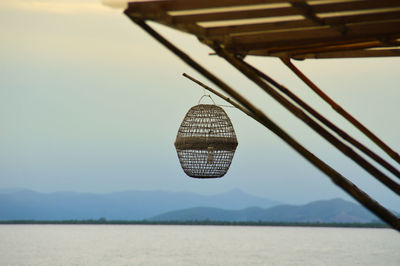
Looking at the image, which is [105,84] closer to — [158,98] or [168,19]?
[158,98]

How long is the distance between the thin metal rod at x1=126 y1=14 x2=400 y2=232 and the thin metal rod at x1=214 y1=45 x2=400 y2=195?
104 millimetres

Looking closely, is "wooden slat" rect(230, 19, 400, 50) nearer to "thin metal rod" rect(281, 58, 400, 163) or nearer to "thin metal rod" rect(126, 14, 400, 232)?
"thin metal rod" rect(126, 14, 400, 232)

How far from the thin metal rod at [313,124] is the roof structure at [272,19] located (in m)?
0.07

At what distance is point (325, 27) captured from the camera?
2.94 m

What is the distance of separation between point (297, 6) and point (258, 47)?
573mm

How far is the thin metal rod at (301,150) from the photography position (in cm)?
282

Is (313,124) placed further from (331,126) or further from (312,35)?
(331,126)

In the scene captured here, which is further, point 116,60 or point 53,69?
point 53,69

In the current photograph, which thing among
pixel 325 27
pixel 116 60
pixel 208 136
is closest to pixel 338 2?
pixel 325 27

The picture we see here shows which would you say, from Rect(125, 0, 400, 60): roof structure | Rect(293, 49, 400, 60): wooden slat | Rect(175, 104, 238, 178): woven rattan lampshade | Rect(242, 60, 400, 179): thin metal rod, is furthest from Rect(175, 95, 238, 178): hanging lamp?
Rect(125, 0, 400, 60): roof structure

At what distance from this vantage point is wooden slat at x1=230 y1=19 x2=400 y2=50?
2.84 meters

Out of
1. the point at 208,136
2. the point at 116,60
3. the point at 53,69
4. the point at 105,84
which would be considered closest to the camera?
the point at 208,136

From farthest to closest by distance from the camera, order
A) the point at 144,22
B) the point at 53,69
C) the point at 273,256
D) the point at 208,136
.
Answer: the point at 53,69
the point at 273,256
the point at 208,136
the point at 144,22

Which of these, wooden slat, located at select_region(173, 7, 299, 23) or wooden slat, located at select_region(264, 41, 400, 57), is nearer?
wooden slat, located at select_region(173, 7, 299, 23)
